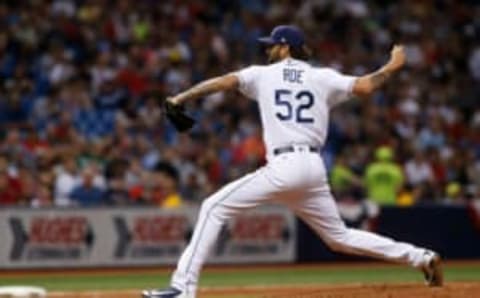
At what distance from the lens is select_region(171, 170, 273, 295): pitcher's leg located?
32.7 feet

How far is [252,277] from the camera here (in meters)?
16.2

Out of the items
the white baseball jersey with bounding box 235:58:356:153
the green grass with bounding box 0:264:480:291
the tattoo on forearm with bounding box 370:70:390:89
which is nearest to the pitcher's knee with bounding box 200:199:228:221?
the white baseball jersey with bounding box 235:58:356:153

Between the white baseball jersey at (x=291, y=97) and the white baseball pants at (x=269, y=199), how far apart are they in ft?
0.45

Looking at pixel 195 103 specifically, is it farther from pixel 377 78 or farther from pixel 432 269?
pixel 377 78

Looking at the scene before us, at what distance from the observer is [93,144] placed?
1823cm

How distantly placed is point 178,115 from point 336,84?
1.26 m

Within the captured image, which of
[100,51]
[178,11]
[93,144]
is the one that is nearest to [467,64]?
[178,11]

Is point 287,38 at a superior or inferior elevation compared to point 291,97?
superior

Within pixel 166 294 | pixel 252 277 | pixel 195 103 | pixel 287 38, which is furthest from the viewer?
pixel 195 103

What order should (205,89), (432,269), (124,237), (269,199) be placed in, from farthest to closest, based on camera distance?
(124,237) → (432,269) → (269,199) → (205,89)

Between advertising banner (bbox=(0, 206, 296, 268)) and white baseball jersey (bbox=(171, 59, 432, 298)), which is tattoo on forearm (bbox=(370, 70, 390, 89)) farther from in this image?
advertising banner (bbox=(0, 206, 296, 268))

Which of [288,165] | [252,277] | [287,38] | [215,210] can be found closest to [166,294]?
[215,210]

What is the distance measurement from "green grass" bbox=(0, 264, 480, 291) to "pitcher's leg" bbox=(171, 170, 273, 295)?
452cm

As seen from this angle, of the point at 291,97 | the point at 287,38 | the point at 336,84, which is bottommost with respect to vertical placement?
the point at 291,97
